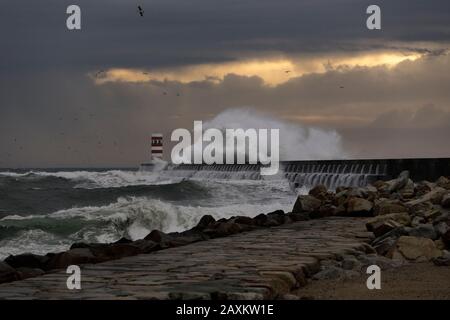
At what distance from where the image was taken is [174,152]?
48.5 m

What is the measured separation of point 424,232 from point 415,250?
26.0 inches

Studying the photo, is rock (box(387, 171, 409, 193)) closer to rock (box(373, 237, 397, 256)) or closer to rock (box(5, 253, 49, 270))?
rock (box(373, 237, 397, 256))

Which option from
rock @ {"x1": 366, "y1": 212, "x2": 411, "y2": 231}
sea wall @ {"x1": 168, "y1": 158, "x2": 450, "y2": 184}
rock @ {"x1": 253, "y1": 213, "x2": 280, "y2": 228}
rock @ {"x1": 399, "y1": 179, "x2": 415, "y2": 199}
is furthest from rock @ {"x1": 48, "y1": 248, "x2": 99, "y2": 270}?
sea wall @ {"x1": 168, "y1": 158, "x2": 450, "y2": 184}

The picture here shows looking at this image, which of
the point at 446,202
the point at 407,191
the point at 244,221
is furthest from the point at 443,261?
the point at 407,191

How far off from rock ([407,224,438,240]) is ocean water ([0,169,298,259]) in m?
7.70

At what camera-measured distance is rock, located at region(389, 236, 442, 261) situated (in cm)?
659

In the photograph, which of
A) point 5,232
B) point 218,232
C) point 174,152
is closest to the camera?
point 218,232

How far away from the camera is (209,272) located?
5469mm

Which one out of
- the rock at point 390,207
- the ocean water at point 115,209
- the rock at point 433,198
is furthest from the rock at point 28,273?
the ocean water at point 115,209

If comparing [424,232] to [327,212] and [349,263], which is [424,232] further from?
[327,212]

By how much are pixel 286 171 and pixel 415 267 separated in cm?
2284
